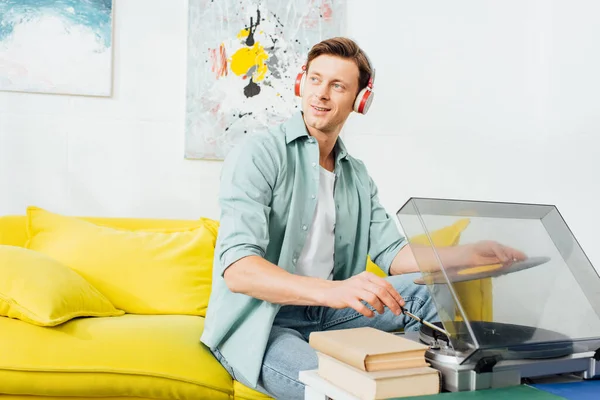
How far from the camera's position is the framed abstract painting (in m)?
2.63

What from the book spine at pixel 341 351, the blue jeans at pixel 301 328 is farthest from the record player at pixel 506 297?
the blue jeans at pixel 301 328

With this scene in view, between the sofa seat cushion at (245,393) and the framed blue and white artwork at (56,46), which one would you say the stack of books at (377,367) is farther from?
the framed blue and white artwork at (56,46)

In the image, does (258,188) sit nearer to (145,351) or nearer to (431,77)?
(145,351)

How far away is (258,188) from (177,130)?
47.3 inches

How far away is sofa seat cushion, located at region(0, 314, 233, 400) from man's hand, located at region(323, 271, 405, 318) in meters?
0.53

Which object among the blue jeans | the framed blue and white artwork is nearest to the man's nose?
the blue jeans

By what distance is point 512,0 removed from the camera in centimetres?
308

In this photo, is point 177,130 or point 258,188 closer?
point 258,188

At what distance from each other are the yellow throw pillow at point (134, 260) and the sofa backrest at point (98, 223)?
3.2 inches

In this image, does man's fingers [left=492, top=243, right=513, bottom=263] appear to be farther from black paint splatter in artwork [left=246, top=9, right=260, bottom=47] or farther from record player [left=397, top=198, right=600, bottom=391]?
black paint splatter in artwork [left=246, top=9, right=260, bottom=47]

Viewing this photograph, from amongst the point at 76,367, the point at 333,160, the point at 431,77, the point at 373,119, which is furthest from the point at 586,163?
the point at 76,367

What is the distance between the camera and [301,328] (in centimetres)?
160

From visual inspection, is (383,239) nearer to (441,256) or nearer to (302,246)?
(302,246)

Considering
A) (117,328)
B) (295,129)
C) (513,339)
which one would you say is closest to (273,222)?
(295,129)
